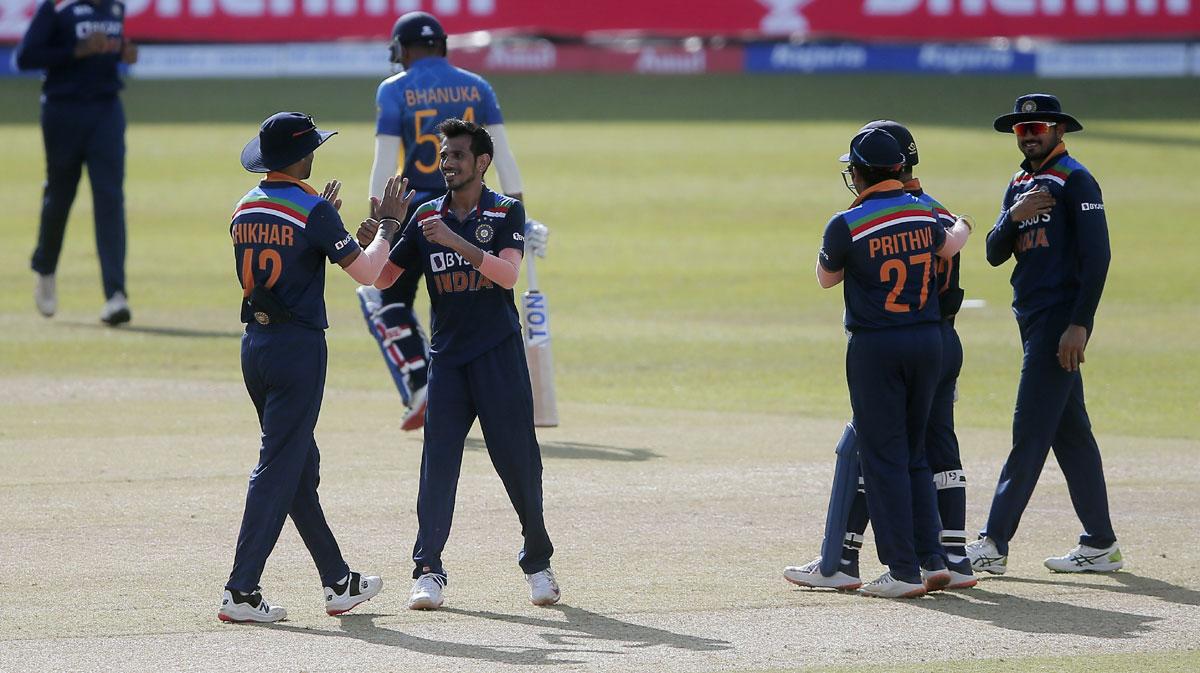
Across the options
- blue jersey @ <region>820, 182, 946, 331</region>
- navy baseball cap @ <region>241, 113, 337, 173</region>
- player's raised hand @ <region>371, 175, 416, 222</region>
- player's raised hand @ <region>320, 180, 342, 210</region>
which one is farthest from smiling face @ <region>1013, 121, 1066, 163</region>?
navy baseball cap @ <region>241, 113, 337, 173</region>

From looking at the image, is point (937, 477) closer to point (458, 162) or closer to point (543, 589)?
point (543, 589)

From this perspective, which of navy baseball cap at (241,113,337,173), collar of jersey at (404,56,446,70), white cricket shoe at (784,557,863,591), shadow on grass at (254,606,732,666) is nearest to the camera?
shadow on grass at (254,606,732,666)

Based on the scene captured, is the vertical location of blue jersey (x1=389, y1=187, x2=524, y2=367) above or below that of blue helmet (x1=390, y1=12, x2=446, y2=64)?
below

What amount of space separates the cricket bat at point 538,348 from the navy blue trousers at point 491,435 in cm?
320

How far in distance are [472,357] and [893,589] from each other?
6.55 feet

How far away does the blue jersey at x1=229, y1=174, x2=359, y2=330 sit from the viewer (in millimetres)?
6621

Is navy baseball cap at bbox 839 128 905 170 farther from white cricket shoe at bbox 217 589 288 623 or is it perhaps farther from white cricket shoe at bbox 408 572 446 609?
white cricket shoe at bbox 217 589 288 623

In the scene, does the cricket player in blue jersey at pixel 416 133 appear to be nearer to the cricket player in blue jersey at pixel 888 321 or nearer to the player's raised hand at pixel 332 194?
the player's raised hand at pixel 332 194

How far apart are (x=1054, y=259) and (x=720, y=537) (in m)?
2.01

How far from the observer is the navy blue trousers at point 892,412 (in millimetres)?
7051

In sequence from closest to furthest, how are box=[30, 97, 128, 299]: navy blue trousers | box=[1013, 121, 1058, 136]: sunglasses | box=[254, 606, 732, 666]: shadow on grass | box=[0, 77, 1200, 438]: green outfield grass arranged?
box=[254, 606, 732, 666]: shadow on grass < box=[1013, 121, 1058, 136]: sunglasses < box=[0, 77, 1200, 438]: green outfield grass < box=[30, 97, 128, 299]: navy blue trousers

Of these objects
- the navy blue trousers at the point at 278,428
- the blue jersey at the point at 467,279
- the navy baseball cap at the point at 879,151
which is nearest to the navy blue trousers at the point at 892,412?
the navy baseball cap at the point at 879,151

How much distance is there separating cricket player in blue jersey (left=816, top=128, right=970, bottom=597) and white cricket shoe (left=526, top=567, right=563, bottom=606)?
52.5 inches

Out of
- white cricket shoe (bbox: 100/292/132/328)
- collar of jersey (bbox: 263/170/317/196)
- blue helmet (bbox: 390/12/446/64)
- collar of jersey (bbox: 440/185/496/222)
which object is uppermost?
blue helmet (bbox: 390/12/446/64)
